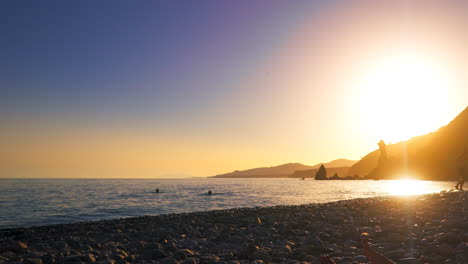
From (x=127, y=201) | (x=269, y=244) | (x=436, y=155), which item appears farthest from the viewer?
(x=436, y=155)

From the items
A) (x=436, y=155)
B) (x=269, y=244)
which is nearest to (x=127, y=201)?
(x=269, y=244)

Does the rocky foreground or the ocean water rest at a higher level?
the rocky foreground

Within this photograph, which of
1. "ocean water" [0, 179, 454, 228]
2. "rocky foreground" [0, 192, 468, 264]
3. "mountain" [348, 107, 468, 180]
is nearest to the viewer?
"rocky foreground" [0, 192, 468, 264]

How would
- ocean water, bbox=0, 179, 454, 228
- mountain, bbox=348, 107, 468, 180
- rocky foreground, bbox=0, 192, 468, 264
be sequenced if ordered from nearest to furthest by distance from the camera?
rocky foreground, bbox=0, 192, 468, 264 → ocean water, bbox=0, 179, 454, 228 → mountain, bbox=348, 107, 468, 180

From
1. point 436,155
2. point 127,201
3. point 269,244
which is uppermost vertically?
point 436,155

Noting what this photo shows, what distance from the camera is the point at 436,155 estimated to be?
388 ft

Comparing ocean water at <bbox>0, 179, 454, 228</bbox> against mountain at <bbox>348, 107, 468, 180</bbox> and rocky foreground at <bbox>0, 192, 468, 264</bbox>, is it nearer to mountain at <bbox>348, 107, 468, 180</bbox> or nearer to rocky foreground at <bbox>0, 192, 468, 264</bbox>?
rocky foreground at <bbox>0, 192, 468, 264</bbox>

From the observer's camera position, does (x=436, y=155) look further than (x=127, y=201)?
Yes

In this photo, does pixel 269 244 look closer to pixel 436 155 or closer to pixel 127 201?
pixel 127 201

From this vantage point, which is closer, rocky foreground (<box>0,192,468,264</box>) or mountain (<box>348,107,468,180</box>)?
rocky foreground (<box>0,192,468,264</box>)

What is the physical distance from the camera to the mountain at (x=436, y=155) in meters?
104

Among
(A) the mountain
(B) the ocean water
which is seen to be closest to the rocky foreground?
(B) the ocean water

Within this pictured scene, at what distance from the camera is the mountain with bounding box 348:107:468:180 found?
104 metres

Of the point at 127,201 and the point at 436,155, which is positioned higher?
the point at 436,155
